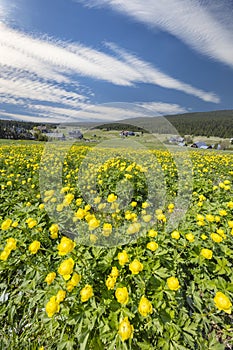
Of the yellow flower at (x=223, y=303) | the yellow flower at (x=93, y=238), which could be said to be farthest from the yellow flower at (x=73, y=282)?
the yellow flower at (x=223, y=303)

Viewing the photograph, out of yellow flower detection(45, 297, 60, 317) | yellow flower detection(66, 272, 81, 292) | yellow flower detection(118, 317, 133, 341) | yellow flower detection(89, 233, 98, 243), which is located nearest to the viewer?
yellow flower detection(118, 317, 133, 341)

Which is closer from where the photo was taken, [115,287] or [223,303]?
[223,303]

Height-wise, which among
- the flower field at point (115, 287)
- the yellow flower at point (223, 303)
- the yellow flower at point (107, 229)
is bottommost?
the flower field at point (115, 287)

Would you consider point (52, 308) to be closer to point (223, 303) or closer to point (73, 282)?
point (73, 282)

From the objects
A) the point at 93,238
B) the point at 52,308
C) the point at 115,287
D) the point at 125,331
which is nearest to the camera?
the point at 125,331

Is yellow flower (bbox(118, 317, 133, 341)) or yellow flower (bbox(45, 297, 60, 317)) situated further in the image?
yellow flower (bbox(45, 297, 60, 317))

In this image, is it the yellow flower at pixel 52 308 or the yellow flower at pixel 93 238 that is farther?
the yellow flower at pixel 93 238

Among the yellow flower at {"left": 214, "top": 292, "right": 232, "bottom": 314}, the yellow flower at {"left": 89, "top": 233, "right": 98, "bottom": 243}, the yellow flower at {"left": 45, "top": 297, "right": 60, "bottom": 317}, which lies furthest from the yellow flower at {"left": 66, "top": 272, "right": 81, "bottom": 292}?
the yellow flower at {"left": 214, "top": 292, "right": 232, "bottom": 314}

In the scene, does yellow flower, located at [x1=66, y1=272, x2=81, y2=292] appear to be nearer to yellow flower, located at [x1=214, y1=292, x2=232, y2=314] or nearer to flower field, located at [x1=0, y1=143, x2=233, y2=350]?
flower field, located at [x1=0, y1=143, x2=233, y2=350]

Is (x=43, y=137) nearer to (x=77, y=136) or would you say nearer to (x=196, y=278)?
(x=77, y=136)

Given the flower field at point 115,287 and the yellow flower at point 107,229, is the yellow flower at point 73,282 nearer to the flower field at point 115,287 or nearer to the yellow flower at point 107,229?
the flower field at point 115,287

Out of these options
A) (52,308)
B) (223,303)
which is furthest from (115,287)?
(223,303)

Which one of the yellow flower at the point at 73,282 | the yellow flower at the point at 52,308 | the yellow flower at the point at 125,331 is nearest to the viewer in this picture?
the yellow flower at the point at 125,331

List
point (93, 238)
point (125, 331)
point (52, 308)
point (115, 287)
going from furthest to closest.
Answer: point (93, 238) → point (115, 287) → point (52, 308) → point (125, 331)
